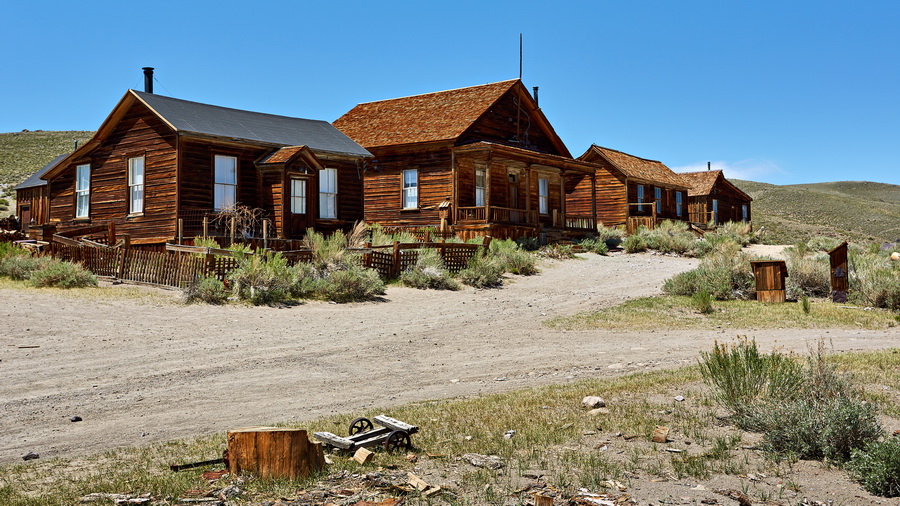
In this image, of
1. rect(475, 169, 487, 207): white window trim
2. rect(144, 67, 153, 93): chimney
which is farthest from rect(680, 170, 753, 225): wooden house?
rect(144, 67, 153, 93): chimney

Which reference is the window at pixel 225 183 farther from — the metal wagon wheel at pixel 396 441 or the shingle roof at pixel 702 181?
the shingle roof at pixel 702 181

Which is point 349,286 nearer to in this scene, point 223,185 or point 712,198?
point 223,185

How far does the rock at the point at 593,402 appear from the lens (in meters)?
8.40

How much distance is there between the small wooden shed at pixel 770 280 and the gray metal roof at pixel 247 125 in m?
14.6

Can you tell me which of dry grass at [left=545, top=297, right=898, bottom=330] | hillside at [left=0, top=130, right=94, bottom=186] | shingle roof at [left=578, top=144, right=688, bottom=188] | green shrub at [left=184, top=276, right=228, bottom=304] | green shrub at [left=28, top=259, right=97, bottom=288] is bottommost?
dry grass at [left=545, top=297, right=898, bottom=330]

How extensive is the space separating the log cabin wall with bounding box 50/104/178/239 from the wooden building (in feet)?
28.4

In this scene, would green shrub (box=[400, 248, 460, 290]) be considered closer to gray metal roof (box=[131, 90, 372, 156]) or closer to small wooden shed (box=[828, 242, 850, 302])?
gray metal roof (box=[131, 90, 372, 156])

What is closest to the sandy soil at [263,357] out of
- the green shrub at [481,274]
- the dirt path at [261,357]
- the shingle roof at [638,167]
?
the dirt path at [261,357]

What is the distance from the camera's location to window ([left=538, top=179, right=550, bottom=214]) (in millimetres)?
34438

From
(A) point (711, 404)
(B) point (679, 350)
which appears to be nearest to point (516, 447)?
(A) point (711, 404)

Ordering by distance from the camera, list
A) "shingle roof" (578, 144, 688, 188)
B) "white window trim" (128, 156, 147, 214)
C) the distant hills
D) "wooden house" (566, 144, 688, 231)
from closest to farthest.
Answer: "white window trim" (128, 156, 147, 214) → "wooden house" (566, 144, 688, 231) → "shingle roof" (578, 144, 688, 188) → the distant hills

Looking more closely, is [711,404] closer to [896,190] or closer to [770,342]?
[770,342]

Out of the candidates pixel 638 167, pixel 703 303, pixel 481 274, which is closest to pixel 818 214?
pixel 638 167

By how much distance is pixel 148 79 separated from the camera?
2686 cm
